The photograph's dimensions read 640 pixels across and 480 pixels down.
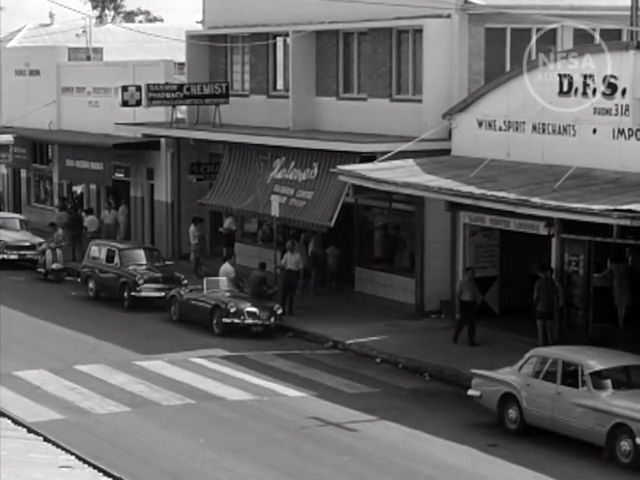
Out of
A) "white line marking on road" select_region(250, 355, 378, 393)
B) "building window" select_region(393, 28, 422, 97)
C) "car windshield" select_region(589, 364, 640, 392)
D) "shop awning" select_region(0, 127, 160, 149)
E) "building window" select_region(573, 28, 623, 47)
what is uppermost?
"building window" select_region(573, 28, 623, 47)

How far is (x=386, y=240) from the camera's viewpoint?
33219 millimetres

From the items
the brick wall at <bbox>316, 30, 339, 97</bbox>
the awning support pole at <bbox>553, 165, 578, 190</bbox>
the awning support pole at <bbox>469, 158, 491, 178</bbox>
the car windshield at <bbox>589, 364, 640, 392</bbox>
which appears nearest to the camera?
the car windshield at <bbox>589, 364, 640, 392</bbox>

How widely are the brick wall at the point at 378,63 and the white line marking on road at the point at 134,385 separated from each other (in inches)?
434

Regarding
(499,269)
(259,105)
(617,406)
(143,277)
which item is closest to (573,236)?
(499,269)

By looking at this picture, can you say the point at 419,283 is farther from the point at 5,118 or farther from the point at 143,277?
the point at 5,118

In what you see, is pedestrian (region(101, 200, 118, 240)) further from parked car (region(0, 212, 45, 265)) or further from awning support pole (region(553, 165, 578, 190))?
awning support pole (region(553, 165, 578, 190))

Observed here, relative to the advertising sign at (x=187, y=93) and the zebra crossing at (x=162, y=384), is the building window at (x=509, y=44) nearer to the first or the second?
the zebra crossing at (x=162, y=384)

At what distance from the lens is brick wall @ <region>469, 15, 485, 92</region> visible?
102 ft

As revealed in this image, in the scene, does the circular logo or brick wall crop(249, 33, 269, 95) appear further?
brick wall crop(249, 33, 269, 95)

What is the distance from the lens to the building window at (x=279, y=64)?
37281 mm

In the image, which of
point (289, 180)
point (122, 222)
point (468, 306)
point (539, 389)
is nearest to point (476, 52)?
point (289, 180)

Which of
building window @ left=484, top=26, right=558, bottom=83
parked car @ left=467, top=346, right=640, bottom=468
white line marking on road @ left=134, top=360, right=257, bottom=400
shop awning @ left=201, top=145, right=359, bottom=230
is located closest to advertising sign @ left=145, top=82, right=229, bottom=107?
shop awning @ left=201, top=145, right=359, bottom=230

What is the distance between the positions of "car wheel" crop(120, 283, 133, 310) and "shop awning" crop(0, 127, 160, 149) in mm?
9966

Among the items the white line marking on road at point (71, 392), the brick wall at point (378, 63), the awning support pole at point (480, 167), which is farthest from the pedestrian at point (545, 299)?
the brick wall at point (378, 63)
